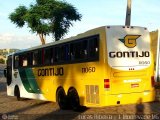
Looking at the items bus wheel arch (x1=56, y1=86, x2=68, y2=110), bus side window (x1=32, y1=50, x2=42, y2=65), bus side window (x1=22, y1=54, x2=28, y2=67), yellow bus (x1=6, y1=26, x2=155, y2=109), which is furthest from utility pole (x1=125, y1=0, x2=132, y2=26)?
bus wheel arch (x1=56, y1=86, x2=68, y2=110)

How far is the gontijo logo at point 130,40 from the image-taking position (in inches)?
571

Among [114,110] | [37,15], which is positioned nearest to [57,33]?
[37,15]

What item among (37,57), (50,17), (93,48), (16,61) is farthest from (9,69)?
(50,17)

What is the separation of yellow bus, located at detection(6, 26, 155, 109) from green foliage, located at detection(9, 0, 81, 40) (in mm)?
25882

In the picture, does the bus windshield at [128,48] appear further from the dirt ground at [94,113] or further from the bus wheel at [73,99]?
the bus wheel at [73,99]

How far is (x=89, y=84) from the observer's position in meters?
14.8

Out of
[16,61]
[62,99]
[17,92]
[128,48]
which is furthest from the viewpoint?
[17,92]

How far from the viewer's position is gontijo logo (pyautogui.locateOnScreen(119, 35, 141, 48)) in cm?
1449

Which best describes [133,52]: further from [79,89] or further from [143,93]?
[79,89]

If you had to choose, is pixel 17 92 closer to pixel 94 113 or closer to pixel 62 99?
pixel 62 99

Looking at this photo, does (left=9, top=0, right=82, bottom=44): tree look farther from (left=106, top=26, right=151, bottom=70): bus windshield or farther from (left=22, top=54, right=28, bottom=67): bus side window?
(left=106, top=26, right=151, bottom=70): bus windshield

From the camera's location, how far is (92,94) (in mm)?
14516

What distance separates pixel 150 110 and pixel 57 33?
28522 mm

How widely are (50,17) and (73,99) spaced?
28.2 meters
